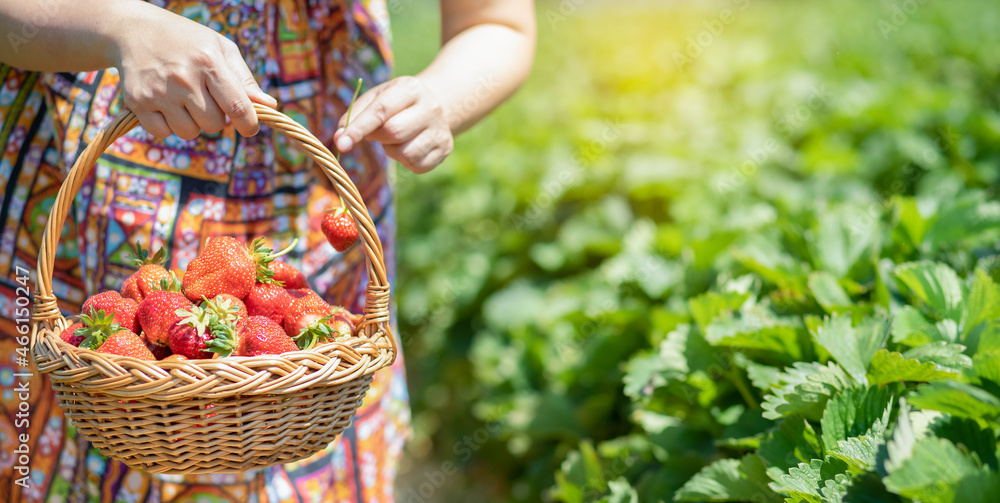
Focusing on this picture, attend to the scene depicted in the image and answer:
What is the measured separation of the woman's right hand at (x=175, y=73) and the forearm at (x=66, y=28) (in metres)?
0.02

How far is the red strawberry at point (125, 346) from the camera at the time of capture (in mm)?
1076

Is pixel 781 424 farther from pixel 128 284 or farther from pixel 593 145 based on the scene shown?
pixel 593 145

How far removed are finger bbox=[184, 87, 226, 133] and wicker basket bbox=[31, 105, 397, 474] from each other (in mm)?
62

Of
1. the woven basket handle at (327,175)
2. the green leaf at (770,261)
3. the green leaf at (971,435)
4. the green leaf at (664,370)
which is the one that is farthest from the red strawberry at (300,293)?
the green leaf at (770,261)

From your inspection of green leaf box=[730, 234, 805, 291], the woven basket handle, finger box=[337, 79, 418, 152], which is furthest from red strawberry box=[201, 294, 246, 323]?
green leaf box=[730, 234, 805, 291]

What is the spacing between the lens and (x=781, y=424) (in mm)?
1281

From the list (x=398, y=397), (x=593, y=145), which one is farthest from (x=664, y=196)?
(x=398, y=397)

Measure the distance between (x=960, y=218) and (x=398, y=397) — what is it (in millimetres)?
1483

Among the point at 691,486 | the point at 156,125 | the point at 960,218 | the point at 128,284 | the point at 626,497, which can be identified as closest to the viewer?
the point at 156,125

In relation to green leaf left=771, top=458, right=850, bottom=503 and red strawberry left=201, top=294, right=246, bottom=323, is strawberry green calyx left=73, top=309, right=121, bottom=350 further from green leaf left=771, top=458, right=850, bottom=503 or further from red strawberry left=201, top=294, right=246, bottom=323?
green leaf left=771, top=458, right=850, bottom=503

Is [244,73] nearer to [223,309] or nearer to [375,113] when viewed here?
[375,113]

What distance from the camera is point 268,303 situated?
1238 millimetres

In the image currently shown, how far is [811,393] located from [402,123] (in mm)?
843

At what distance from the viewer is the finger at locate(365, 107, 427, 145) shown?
4.12ft
